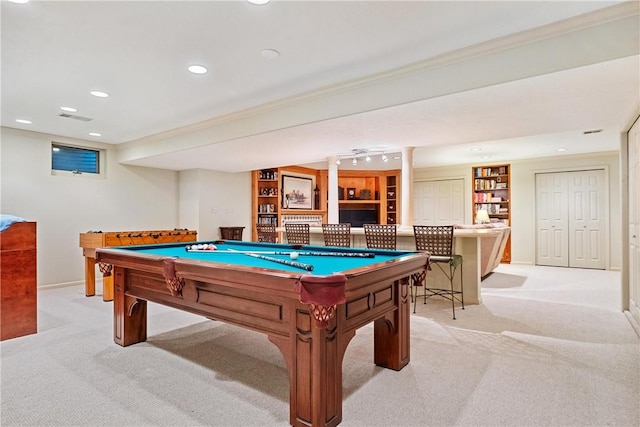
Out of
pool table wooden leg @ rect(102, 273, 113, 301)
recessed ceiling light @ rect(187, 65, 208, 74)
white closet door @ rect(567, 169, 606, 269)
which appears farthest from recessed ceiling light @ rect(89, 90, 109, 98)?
white closet door @ rect(567, 169, 606, 269)

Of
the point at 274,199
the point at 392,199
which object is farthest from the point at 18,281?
the point at 392,199

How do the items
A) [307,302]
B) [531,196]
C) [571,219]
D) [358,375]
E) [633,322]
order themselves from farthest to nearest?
1. [531,196]
2. [571,219]
3. [633,322]
4. [358,375]
5. [307,302]

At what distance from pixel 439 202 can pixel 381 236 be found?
16.8 feet

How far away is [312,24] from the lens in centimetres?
249

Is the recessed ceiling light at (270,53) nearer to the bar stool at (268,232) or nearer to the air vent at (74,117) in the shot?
the bar stool at (268,232)

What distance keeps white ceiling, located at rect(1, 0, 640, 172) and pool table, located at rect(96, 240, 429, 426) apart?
1647 mm

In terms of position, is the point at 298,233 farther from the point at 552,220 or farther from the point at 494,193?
the point at 552,220

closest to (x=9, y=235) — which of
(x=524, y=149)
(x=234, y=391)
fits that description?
(x=234, y=391)

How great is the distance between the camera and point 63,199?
5.79 metres

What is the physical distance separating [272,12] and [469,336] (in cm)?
311

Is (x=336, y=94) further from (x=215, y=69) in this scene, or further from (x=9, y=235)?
(x=9, y=235)

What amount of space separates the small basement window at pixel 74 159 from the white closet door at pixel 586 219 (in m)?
9.41

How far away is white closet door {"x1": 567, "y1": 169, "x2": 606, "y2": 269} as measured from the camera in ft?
23.2

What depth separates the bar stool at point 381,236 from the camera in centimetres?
437
